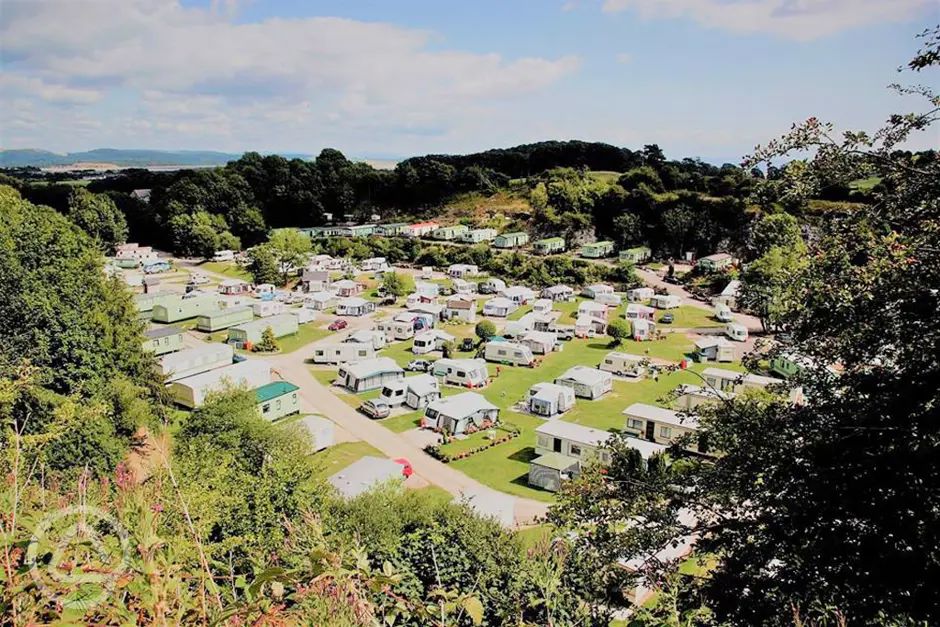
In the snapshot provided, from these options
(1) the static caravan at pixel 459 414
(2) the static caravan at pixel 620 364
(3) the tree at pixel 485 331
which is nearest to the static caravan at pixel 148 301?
(3) the tree at pixel 485 331

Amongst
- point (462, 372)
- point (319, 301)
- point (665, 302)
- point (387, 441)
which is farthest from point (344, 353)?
point (665, 302)

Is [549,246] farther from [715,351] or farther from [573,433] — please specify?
[573,433]

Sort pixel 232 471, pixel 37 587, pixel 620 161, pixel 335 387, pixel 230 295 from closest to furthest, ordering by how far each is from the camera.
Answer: pixel 37 587 < pixel 232 471 < pixel 335 387 < pixel 230 295 < pixel 620 161

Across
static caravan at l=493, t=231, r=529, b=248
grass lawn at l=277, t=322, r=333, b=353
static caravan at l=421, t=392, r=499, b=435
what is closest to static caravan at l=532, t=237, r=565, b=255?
static caravan at l=493, t=231, r=529, b=248

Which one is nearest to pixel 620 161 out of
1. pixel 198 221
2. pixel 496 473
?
pixel 198 221

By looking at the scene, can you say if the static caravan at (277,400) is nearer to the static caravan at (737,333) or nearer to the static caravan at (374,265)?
the static caravan at (737,333)

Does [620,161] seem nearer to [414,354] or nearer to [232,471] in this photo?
[414,354]
